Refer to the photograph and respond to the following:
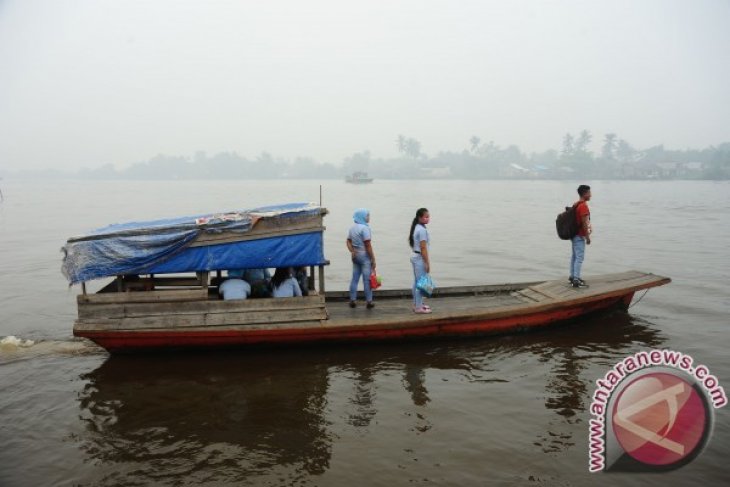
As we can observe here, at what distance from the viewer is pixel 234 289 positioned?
7727mm

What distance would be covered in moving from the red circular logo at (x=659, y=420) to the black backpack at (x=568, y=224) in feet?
11.0

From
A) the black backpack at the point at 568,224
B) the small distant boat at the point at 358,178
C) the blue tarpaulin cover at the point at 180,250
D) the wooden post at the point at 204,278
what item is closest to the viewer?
the blue tarpaulin cover at the point at 180,250

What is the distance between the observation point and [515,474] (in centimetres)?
513

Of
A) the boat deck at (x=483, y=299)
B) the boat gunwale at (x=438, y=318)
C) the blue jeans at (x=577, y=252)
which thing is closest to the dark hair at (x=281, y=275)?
the boat gunwale at (x=438, y=318)

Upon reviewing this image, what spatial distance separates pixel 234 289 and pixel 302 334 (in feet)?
4.04

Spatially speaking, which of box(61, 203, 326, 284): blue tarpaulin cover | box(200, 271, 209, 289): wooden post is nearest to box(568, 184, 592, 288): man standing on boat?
box(61, 203, 326, 284): blue tarpaulin cover

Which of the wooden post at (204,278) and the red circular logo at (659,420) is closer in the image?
the red circular logo at (659,420)

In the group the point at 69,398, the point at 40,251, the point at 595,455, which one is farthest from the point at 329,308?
the point at 40,251

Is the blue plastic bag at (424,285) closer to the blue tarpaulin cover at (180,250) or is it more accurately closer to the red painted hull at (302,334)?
the red painted hull at (302,334)

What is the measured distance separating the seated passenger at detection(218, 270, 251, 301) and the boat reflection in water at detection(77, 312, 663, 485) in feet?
3.16

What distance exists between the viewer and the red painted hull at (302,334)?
24.4 feet

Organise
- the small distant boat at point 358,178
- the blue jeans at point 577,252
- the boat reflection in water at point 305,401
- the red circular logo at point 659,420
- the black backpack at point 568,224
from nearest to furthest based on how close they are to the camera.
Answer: the red circular logo at point 659,420, the boat reflection in water at point 305,401, the black backpack at point 568,224, the blue jeans at point 577,252, the small distant boat at point 358,178

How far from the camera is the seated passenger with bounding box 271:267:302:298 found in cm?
789

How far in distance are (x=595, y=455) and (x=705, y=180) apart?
129 metres
